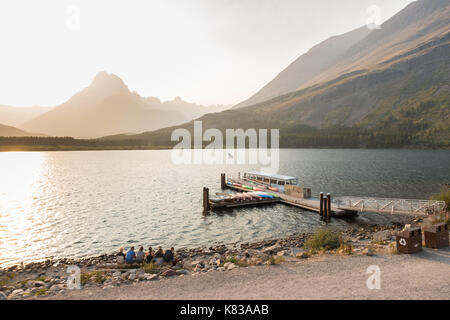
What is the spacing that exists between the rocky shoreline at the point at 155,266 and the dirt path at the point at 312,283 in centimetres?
175

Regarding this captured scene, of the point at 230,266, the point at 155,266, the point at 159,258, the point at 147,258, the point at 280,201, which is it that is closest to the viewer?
the point at 230,266

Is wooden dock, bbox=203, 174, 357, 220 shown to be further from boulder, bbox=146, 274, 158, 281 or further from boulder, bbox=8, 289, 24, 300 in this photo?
boulder, bbox=8, 289, 24, 300

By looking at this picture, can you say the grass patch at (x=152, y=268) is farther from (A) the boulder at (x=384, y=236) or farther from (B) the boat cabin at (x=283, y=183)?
(B) the boat cabin at (x=283, y=183)

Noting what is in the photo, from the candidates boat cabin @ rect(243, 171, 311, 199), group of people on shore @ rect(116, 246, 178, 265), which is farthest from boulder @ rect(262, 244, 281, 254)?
boat cabin @ rect(243, 171, 311, 199)

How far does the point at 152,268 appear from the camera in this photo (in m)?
20.6

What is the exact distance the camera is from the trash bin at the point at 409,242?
63.8ft

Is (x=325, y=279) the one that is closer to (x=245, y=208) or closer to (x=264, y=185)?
(x=245, y=208)

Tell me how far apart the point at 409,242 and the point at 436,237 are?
283cm

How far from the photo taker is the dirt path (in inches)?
539

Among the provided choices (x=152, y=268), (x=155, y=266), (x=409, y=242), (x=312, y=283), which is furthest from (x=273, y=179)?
(x=312, y=283)

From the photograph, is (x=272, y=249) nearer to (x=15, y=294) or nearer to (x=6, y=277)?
(x=15, y=294)

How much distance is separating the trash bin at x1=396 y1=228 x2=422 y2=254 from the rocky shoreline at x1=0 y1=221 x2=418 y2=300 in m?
1.13
